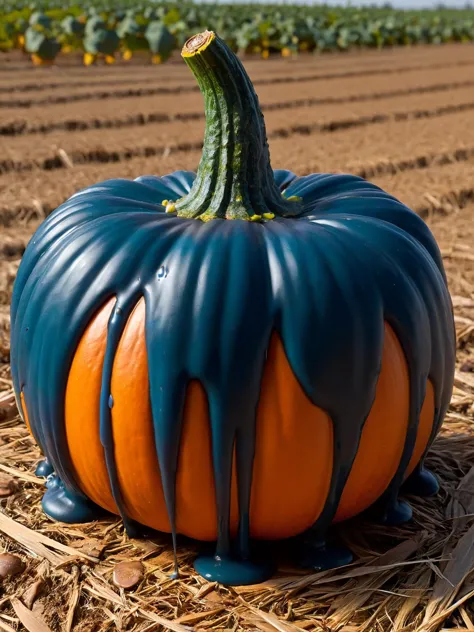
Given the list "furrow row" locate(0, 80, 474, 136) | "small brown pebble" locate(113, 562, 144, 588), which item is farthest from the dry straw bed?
"furrow row" locate(0, 80, 474, 136)

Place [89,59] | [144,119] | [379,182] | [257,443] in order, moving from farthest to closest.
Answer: [89,59], [144,119], [379,182], [257,443]

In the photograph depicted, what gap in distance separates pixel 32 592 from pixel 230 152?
1.46 m

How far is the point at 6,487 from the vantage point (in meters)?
3.16

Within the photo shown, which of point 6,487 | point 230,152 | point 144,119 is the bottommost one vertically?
point 144,119

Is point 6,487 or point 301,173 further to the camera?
point 301,173

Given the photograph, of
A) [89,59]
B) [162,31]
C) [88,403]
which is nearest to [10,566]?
[88,403]

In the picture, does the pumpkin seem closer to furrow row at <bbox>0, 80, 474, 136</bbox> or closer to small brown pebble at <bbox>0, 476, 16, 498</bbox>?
small brown pebble at <bbox>0, 476, 16, 498</bbox>

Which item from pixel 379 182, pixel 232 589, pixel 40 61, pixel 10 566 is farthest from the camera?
pixel 40 61

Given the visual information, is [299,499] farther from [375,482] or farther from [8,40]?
[8,40]

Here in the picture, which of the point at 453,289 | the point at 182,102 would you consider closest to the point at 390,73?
the point at 182,102

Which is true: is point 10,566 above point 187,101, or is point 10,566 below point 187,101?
above

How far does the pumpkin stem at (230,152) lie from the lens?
254 cm

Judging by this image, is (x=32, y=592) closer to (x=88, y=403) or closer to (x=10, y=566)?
(x=10, y=566)

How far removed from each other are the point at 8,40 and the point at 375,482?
81.9 ft
